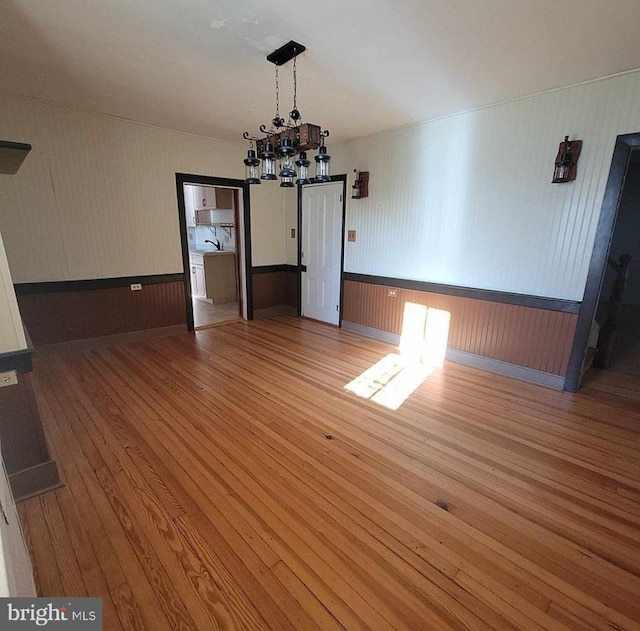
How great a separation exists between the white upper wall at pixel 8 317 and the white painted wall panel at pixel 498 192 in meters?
3.71

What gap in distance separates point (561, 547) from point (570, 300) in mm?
2213

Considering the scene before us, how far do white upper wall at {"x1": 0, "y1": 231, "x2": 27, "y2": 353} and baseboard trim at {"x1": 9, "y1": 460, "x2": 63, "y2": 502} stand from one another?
713 mm

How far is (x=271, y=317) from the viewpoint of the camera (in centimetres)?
578

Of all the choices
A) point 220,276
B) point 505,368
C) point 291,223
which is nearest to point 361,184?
point 291,223

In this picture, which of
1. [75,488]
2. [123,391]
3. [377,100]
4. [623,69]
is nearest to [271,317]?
[123,391]

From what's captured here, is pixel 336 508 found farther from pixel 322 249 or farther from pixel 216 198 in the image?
pixel 216 198

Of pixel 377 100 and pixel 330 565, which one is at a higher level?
pixel 377 100

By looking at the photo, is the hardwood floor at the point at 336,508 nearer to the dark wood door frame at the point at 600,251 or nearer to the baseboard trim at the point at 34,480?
the baseboard trim at the point at 34,480

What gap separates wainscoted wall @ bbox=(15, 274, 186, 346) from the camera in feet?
12.0

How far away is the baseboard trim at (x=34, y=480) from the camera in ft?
5.90

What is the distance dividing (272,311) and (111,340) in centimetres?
249

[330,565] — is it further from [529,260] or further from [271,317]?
[271,317]

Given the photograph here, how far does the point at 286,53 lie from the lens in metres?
2.33

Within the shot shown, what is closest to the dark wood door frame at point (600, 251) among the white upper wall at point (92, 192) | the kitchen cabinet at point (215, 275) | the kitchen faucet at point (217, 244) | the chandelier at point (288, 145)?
the chandelier at point (288, 145)
